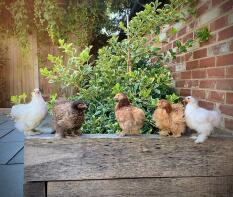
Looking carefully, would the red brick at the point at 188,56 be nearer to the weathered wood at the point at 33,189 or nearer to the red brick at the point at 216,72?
the red brick at the point at 216,72

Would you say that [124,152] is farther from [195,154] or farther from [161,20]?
[161,20]

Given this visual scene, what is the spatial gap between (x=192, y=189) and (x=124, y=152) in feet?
1.43

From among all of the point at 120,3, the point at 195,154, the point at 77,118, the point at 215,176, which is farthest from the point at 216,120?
the point at 120,3

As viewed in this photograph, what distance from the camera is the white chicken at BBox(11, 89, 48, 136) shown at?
1.57 meters

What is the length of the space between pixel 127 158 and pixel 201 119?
441 mm

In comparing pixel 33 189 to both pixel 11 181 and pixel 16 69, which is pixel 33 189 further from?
pixel 16 69

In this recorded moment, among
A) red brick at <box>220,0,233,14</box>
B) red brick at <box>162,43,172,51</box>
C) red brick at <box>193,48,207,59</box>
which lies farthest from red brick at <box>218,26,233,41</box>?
red brick at <box>162,43,172,51</box>

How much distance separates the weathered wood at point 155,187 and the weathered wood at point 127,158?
0.03m

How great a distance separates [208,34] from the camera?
80.7 inches

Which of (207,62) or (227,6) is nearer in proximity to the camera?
(227,6)

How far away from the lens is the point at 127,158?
60.7 inches

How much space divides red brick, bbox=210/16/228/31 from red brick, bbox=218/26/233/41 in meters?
0.04

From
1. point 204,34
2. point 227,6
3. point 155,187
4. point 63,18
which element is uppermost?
point 63,18

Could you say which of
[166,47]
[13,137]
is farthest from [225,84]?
[13,137]
